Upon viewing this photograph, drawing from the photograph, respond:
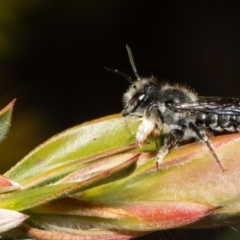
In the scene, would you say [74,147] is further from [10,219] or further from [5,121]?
Result: [10,219]

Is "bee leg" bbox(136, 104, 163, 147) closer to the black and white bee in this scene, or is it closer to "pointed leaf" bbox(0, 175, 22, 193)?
the black and white bee

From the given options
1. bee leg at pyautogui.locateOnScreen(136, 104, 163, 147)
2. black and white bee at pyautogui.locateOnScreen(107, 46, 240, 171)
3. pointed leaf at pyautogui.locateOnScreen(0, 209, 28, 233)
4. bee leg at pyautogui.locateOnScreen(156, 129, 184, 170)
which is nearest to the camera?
pointed leaf at pyautogui.locateOnScreen(0, 209, 28, 233)

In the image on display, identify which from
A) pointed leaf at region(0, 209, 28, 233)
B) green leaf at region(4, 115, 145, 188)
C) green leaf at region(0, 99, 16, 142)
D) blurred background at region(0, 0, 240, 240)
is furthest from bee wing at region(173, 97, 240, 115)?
blurred background at region(0, 0, 240, 240)

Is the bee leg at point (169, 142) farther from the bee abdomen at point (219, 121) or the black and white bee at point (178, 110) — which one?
the bee abdomen at point (219, 121)

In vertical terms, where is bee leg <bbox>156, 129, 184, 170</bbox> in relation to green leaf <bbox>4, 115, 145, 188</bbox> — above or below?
below

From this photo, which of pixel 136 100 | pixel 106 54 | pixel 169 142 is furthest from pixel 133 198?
pixel 106 54

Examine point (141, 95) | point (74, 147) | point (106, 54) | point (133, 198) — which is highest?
point (106, 54)

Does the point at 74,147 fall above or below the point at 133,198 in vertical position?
above

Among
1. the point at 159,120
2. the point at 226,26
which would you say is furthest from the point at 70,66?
the point at 159,120
